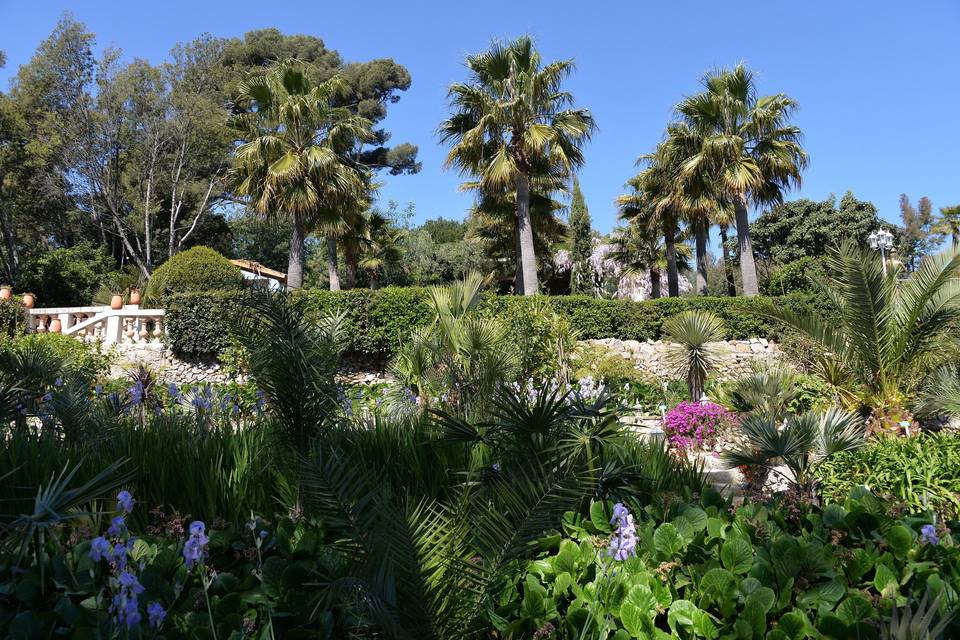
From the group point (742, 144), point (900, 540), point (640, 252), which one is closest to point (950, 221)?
point (640, 252)

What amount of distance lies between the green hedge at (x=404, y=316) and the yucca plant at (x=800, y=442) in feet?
26.1

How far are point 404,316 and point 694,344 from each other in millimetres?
6635

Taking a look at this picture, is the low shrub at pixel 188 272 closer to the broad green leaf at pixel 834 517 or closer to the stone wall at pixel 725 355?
the stone wall at pixel 725 355

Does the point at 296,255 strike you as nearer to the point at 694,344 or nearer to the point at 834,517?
the point at 694,344

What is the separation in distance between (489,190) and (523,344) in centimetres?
932

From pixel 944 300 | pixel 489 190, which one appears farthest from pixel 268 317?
pixel 489 190

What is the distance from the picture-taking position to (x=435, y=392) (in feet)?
20.2

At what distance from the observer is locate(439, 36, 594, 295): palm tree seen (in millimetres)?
15969

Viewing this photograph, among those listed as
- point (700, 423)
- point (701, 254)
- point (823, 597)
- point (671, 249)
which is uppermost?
point (671, 249)

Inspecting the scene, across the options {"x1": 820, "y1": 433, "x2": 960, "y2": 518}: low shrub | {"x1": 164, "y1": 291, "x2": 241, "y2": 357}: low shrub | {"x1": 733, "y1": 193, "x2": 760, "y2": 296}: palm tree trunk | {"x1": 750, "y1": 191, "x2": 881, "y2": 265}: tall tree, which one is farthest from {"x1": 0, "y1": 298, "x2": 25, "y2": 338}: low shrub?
{"x1": 750, "y1": 191, "x2": 881, "y2": 265}: tall tree

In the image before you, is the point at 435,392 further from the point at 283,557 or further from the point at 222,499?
the point at 283,557

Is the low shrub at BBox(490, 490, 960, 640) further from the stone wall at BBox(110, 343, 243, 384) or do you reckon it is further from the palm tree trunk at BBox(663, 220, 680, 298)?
the palm tree trunk at BBox(663, 220, 680, 298)

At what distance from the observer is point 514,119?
52.4ft

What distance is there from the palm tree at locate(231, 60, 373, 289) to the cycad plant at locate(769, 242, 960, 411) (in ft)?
41.3
